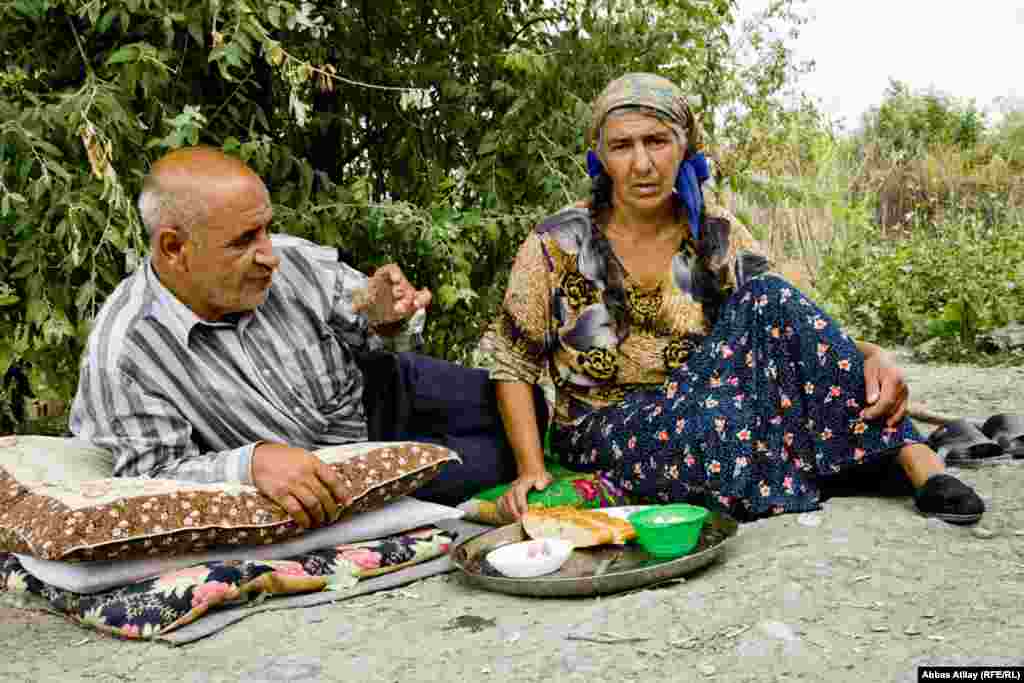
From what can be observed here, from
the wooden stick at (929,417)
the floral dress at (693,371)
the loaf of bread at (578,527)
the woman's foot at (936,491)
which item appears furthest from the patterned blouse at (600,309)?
the wooden stick at (929,417)

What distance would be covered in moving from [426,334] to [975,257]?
4486 mm

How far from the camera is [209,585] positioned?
109 inches

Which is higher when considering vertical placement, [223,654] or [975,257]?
[975,257]

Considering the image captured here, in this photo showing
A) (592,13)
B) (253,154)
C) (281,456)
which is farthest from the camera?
(592,13)

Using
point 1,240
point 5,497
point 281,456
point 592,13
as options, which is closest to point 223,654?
point 281,456

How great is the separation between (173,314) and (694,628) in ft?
5.79

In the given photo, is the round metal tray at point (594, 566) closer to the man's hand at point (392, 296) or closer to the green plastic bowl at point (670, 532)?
the green plastic bowl at point (670, 532)

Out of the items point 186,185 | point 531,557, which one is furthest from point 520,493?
point 186,185

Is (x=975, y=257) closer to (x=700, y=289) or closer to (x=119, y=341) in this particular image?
(x=700, y=289)

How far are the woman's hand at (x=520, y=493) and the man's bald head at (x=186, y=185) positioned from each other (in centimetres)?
124

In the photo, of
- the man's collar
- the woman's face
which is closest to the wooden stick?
the woman's face

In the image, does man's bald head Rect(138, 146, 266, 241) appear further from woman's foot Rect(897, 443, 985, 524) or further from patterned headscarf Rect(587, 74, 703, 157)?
woman's foot Rect(897, 443, 985, 524)

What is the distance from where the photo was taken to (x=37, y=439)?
3.44 m

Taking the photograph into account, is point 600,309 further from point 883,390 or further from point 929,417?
point 929,417
